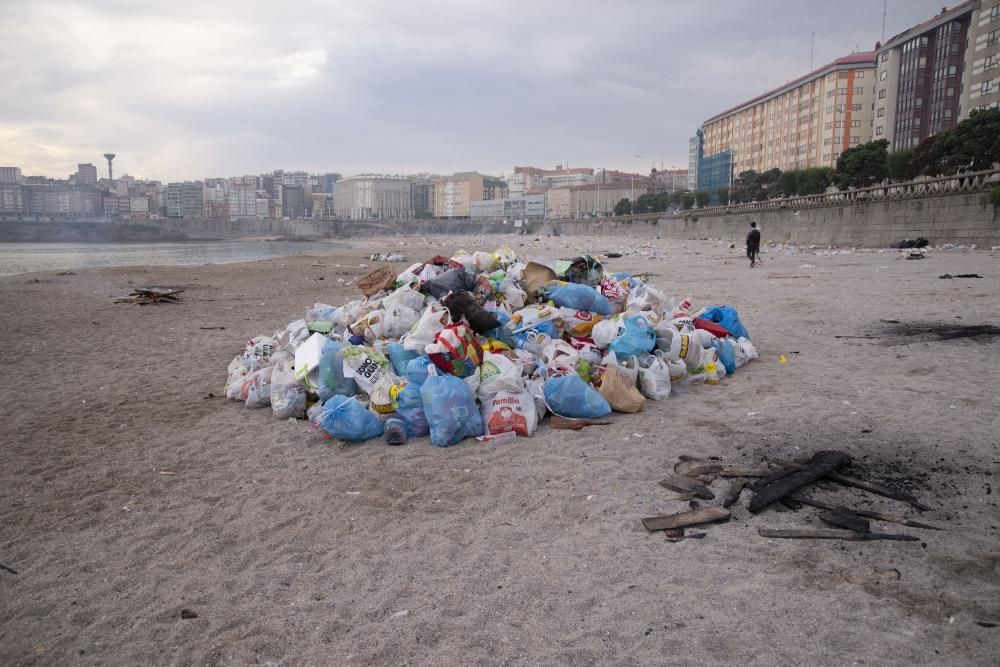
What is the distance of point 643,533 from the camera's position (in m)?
2.89

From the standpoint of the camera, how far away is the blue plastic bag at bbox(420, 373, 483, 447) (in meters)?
4.13

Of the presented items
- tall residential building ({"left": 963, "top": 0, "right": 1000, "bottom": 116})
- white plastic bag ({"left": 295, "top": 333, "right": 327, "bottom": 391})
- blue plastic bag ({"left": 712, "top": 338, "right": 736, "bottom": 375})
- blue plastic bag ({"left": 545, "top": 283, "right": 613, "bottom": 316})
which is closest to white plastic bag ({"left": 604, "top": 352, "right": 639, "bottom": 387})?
blue plastic bag ({"left": 545, "top": 283, "right": 613, "bottom": 316})

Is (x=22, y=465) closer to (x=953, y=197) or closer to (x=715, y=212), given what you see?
(x=953, y=197)

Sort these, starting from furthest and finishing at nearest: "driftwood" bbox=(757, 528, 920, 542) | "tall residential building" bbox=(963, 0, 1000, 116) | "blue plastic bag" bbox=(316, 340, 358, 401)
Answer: "tall residential building" bbox=(963, 0, 1000, 116), "blue plastic bag" bbox=(316, 340, 358, 401), "driftwood" bbox=(757, 528, 920, 542)

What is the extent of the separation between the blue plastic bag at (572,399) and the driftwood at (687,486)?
1.14 m

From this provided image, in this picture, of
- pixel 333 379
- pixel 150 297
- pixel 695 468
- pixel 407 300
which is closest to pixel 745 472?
pixel 695 468

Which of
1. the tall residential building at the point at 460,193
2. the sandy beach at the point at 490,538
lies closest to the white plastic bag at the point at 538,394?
the sandy beach at the point at 490,538

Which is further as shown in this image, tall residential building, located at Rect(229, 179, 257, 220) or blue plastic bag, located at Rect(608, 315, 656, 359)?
tall residential building, located at Rect(229, 179, 257, 220)

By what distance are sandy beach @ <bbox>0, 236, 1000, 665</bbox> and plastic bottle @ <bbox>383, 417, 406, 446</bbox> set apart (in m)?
0.08

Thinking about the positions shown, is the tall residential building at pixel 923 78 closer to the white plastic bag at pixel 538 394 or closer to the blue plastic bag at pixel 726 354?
the blue plastic bag at pixel 726 354

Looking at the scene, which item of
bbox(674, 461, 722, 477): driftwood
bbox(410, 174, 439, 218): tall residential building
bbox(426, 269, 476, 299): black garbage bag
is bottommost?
bbox(674, 461, 722, 477): driftwood

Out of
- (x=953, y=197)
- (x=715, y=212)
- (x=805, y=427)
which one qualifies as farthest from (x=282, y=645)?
(x=715, y=212)

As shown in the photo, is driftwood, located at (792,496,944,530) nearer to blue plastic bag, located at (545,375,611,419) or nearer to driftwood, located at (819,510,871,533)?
driftwood, located at (819,510,871,533)

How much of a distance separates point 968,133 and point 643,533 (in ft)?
102
